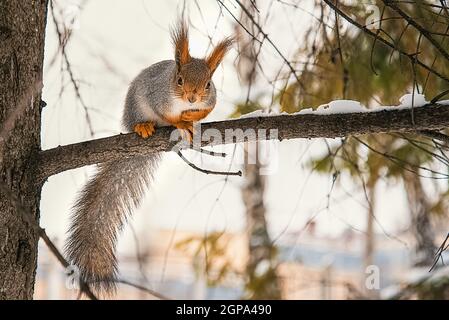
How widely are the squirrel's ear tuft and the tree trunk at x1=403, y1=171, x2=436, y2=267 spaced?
133 cm

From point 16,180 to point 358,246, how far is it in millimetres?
5530

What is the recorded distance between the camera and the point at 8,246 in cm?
149

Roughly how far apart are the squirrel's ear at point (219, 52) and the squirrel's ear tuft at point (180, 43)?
6 cm

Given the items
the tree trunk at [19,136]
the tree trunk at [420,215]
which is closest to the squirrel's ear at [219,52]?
the tree trunk at [19,136]

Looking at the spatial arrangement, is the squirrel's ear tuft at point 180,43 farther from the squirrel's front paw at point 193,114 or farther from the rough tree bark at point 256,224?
the rough tree bark at point 256,224

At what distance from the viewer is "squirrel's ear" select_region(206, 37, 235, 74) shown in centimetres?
189

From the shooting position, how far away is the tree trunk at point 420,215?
291 cm

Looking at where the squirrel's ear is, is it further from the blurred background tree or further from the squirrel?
the blurred background tree

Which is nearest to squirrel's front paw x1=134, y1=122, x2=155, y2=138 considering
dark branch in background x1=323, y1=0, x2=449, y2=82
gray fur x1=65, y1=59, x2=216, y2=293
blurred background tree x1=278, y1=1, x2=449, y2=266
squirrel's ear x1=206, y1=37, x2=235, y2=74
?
gray fur x1=65, y1=59, x2=216, y2=293

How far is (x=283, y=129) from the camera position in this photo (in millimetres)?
1529

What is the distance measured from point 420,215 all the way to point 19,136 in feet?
6.60

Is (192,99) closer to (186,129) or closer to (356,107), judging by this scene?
(186,129)

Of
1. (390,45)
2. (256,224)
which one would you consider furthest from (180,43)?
(256,224)

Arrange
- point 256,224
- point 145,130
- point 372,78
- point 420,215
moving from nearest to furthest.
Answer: point 145,130 → point 372,78 → point 420,215 → point 256,224
